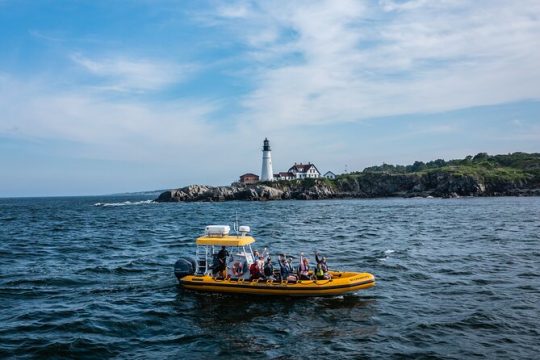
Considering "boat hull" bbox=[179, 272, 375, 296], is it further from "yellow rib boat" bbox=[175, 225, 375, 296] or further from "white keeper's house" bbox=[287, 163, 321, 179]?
"white keeper's house" bbox=[287, 163, 321, 179]

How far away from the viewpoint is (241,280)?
881 inches

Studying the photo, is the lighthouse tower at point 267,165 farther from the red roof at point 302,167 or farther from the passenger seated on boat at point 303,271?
the passenger seated on boat at point 303,271

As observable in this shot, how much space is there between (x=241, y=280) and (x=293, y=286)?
2.67m

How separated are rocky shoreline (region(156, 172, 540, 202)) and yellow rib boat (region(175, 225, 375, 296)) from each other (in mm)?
100713

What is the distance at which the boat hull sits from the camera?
69.8 ft

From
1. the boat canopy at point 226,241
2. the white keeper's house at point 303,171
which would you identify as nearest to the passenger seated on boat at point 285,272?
the boat canopy at point 226,241

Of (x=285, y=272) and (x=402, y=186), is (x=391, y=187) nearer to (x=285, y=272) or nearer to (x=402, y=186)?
(x=402, y=186)

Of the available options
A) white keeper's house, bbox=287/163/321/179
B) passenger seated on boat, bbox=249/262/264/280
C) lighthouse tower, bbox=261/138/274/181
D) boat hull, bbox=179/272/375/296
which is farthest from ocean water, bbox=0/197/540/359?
white keeper's house, bbox=287/163/321/179

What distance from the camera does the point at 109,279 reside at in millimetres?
26000

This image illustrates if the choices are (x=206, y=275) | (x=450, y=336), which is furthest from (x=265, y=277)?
(x=450, y=336)

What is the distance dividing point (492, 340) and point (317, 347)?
20.1 feet

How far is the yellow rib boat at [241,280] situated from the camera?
70.1 feet

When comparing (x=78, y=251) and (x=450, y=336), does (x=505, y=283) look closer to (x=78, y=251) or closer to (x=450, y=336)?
(x=450, y=336)

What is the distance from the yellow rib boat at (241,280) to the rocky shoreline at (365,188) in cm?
10071
